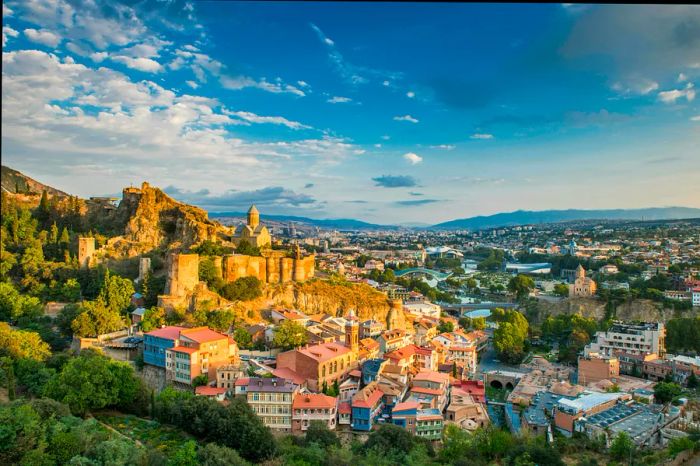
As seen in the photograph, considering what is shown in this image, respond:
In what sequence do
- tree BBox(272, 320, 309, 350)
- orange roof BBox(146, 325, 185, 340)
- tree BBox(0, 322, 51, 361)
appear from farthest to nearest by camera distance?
tree BBox(272, 320, 309, 350) → orange roof BBox(146, 325, 185, 340) → tree BBox(0, 322, 51, 361)

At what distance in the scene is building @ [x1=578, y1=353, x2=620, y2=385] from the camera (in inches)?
478

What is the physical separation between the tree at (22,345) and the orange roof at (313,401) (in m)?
4.33

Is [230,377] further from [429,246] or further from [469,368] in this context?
[429,246]

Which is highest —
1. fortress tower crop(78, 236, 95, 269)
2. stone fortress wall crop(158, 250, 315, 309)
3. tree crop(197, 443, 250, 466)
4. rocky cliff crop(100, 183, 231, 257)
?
rocky cliff crop(100, 183, 231, 257)

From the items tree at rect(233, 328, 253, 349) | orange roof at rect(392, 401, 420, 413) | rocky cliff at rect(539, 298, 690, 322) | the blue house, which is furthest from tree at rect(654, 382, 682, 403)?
the blue house

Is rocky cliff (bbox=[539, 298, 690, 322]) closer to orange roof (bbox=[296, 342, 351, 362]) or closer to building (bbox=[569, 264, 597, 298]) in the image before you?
building (bbox=[569, 264, 597, 298])

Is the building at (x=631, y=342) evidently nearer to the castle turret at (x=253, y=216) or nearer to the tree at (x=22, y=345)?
the castle turret at (x=253, y=216)

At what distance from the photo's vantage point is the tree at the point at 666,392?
33.6 feet

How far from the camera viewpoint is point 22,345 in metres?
8.93

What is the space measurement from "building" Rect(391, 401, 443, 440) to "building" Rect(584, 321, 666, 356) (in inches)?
258

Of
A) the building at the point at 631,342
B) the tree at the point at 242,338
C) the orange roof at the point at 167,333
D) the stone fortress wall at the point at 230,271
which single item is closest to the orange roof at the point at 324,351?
the tree at the point at 242,338

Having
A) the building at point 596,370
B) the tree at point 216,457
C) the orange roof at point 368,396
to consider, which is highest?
the tree at point 216,457

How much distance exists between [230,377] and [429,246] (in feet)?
147

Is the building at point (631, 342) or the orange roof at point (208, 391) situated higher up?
the orange roof at point (208, 391)
